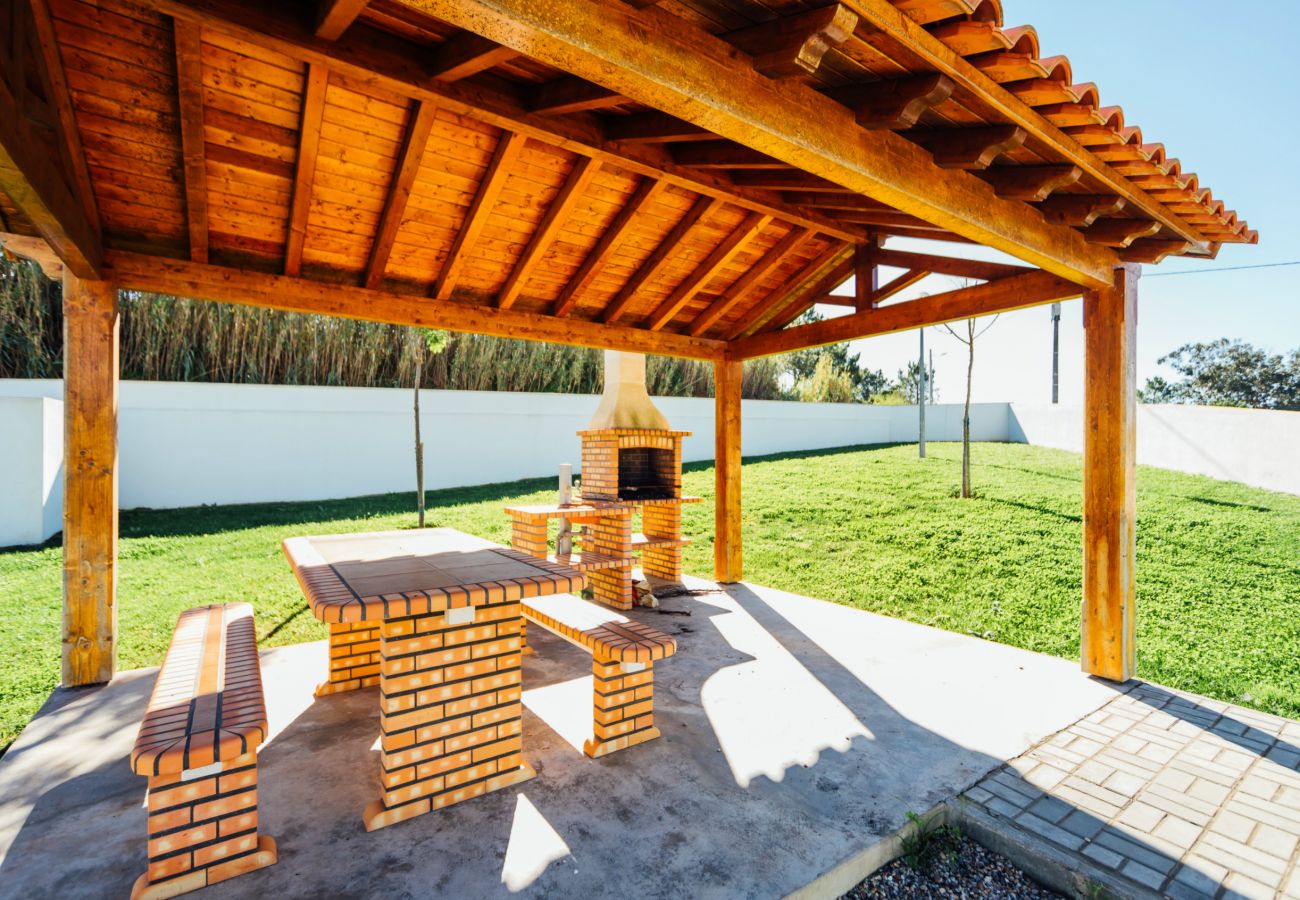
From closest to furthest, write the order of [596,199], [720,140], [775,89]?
[775,89] < [720,140] < [596,199]

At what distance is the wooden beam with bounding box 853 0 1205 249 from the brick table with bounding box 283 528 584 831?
2800 mm

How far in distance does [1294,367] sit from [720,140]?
39.5m

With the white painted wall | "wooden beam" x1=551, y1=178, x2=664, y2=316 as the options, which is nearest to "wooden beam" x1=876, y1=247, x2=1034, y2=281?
"wooden beam" x1=551, y1=178, x2=664, y2=316

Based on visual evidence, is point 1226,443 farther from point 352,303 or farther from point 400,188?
point 352,303

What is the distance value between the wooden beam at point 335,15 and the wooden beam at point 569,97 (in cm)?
105

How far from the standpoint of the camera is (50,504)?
27.7 ft

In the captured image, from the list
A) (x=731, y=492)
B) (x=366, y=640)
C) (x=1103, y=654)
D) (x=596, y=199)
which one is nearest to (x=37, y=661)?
(x=366, y=640)

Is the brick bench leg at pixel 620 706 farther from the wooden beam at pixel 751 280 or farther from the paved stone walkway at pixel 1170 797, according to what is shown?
the wooden beam at pixel 751 280

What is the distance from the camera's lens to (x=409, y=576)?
3301 millimetres

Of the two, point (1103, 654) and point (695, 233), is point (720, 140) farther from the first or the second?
point (1103, 654)

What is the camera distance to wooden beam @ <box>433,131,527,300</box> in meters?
3.92

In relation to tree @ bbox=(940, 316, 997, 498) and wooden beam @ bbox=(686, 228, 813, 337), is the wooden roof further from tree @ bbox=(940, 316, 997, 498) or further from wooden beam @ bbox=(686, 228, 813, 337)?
tree @ bbox=(940, 316, 997, 498)

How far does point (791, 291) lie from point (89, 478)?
20.3 feet

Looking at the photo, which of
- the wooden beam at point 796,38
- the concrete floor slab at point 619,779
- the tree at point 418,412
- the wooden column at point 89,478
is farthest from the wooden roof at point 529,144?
the tree at point 418,412
